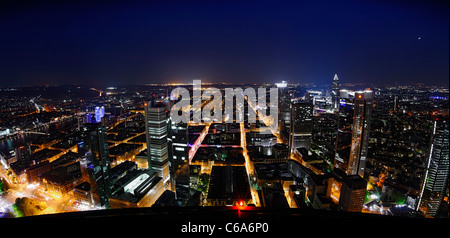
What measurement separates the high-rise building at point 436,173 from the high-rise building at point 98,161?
968 centimetres

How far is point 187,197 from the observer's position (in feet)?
25.6

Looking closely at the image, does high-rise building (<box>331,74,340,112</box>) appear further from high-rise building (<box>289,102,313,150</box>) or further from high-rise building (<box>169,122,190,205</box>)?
high-rise building (<box>169,122,190,205</box>)

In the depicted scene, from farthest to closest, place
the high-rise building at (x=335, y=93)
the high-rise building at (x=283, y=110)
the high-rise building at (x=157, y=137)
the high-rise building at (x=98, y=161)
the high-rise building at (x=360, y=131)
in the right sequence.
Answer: the high-rise building at (x=335, y=93), the high-rise building at (x=283, y=110), the high-rise building at (x=360, y=131), the high-rise building at (x=157, y=137), the high-rise building at (x=98, y=161)

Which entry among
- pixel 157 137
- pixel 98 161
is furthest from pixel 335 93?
pixel 98 161

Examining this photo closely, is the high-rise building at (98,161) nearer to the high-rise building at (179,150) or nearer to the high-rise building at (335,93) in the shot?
the high-rise building at (179,150)

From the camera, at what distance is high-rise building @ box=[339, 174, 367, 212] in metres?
6.85

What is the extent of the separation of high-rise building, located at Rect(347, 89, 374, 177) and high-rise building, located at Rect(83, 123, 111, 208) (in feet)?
34.2

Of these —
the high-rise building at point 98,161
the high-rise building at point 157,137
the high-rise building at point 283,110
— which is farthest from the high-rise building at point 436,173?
the high-rise building at point 98,161

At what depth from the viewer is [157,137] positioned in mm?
8789

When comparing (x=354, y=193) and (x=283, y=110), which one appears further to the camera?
(x=283, y=110)

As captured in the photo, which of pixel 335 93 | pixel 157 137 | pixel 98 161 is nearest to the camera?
pixel 98 161

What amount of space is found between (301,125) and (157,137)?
8.69 m

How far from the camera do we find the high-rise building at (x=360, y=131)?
9516mm

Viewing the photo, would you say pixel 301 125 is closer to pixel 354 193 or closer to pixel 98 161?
pixel 354 193
